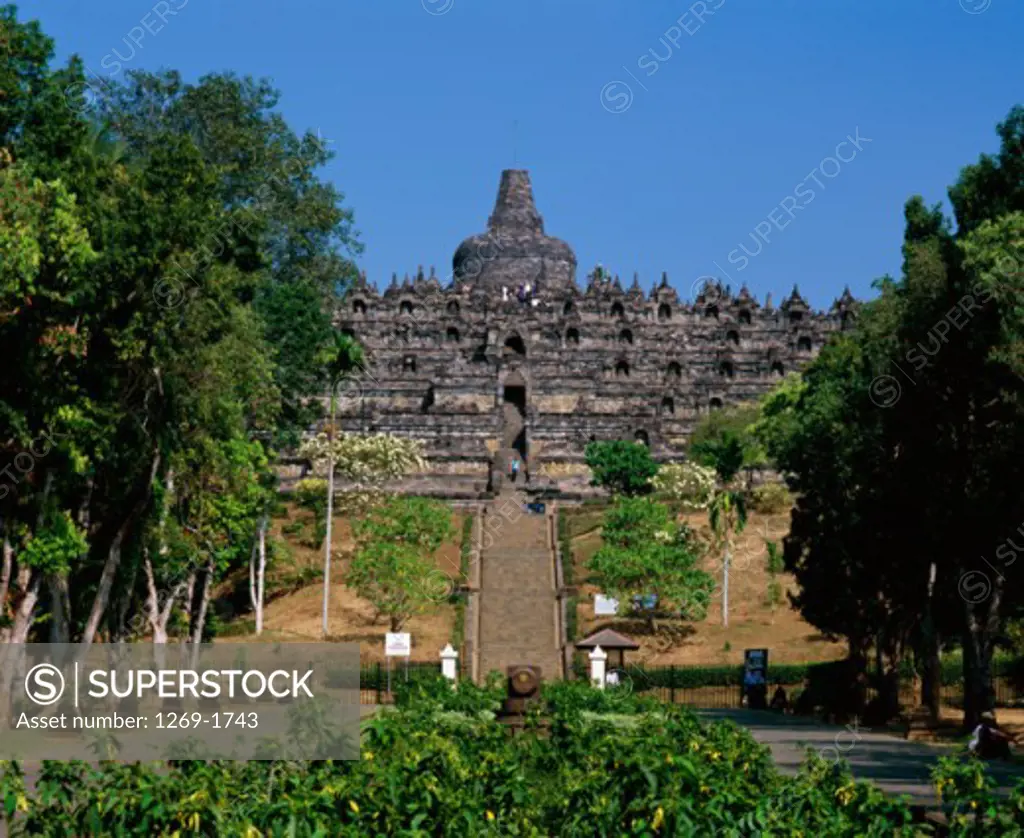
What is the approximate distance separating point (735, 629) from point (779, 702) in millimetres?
10975

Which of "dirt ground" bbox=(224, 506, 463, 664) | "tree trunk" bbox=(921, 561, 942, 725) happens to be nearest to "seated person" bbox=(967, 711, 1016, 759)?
"tree trunk" bbox=(921, 561, 942, 725)

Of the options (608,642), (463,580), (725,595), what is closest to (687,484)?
→ (463,580)

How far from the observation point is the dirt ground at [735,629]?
62438 mm

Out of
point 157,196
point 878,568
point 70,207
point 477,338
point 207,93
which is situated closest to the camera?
point 70,207

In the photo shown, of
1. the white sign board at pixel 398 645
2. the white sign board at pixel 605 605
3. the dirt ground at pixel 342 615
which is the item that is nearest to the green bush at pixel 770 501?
the dirt ground at pixel 342 615

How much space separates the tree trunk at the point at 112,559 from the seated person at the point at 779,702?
21614 mm

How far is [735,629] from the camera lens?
6550cm

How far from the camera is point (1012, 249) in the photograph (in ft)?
109

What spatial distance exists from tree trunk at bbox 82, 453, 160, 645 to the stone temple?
156 ft

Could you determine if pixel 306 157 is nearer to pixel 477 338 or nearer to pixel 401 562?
pixel 401 562

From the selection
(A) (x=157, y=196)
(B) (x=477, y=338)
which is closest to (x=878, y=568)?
(A) (x=157, y=196)

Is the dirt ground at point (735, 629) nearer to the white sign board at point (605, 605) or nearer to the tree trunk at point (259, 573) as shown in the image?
the white sign board at point (605, 605)

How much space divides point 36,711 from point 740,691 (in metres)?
24.5

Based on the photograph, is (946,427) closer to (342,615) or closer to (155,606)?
(155,606)
